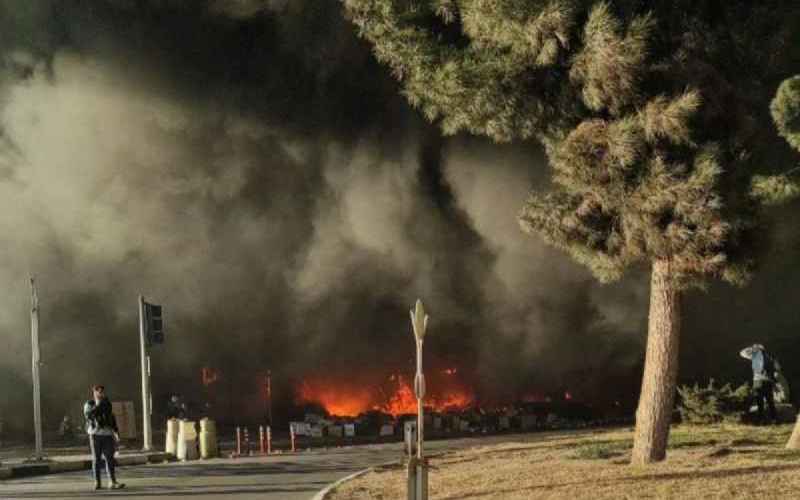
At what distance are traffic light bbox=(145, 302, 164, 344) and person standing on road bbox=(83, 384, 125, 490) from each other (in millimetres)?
6893

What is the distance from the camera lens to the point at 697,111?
457 inches

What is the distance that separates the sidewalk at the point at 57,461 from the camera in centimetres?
1714

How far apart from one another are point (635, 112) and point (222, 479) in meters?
8.41

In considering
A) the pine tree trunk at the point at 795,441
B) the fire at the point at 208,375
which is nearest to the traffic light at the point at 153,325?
the fire at the point at 208,375

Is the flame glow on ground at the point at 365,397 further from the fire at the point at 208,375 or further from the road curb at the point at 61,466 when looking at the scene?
the road curb at the point at 61,466

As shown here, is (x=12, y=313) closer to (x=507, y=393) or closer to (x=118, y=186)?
(x=118, y=186)

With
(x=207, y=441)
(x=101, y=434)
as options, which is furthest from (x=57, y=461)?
(x=101, y=434)

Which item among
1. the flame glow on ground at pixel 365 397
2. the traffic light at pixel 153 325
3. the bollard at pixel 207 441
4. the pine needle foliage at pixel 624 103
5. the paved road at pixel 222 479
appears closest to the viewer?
the pine needle foliage at pixel 624 103

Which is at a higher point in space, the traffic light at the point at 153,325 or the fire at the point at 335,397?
the traffic light at the point at 153,325

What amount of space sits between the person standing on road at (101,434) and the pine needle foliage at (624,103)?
6.70m

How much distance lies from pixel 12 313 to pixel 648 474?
2503 cm

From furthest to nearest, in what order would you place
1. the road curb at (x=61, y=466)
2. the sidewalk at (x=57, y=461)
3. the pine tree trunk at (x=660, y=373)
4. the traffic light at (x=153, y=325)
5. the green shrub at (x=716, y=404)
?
1. the traffic light at (x=153, y=325)
2. the green shrub at (x=716, y=404)
3. the sidewalk at (x=57, y=461)
4. the road curb at (x=61, y=466)
5. the pine tree trunk at (x=660, y=373)

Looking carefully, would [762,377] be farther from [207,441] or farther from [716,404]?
[207,441]

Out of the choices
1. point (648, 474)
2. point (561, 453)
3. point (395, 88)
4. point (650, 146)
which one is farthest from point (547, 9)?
point (395, 88)
